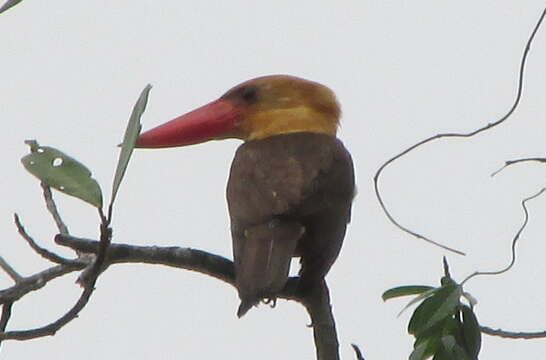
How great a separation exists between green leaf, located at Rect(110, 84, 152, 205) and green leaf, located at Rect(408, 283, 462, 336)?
0.72 metres

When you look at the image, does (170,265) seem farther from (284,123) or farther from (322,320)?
(284,123)

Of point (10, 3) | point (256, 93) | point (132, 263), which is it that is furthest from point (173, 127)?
point (10, 3)

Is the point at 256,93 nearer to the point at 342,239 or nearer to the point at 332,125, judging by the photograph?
the point at 332,125

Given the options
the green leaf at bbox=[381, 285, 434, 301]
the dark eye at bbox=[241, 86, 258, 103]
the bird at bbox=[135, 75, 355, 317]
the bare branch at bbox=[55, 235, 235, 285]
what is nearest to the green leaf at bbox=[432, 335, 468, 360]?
the green leaf at bbox=[381, 285, 434, 301]

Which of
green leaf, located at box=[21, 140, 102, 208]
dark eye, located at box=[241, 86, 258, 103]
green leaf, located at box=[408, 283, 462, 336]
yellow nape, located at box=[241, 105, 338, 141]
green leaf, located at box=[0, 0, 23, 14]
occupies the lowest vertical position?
green leaf, located at box=[408, 283, 462, 336]

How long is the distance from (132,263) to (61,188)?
0.59 metres

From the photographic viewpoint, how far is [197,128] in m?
4.48

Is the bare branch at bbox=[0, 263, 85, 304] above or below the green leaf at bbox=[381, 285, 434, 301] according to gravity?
above

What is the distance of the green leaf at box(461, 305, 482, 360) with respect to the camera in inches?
87.9

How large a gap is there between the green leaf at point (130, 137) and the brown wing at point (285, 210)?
3.32ft

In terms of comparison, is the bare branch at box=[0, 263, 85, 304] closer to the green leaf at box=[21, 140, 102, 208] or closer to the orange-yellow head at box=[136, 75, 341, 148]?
the green leaf at box=[21, 140, 102, 208]

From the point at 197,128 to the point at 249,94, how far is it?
301 mm

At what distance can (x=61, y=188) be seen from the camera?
6.68ft

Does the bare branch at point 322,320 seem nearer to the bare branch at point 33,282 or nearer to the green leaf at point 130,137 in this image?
the bare branch at point 33,282
